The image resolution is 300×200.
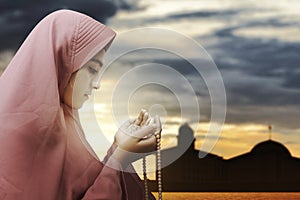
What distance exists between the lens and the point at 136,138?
6.82 ft

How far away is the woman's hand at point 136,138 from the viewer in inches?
82.0

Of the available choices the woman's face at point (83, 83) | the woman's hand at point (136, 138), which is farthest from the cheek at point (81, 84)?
the woman's hand at point (136, 138)

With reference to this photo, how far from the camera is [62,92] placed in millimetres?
2094

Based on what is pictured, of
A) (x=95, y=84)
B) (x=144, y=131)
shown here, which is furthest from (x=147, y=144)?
(x=95, y=84)

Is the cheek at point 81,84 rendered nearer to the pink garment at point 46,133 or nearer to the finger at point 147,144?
the pink garment at point 46,133

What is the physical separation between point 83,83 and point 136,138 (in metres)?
0.19

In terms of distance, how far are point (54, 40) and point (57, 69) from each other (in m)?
0.07

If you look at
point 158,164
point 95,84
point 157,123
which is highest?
point 95,84

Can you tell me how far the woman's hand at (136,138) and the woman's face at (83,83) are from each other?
123 mm

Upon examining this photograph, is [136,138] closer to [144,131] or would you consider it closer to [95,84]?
[144,131]

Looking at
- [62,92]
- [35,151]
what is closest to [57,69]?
[62,92]

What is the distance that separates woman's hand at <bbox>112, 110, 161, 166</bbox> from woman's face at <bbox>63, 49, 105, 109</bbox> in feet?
0.40

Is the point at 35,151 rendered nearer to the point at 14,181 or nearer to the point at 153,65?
the point at 14,181

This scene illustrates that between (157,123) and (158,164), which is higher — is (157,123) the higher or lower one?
the higher one
